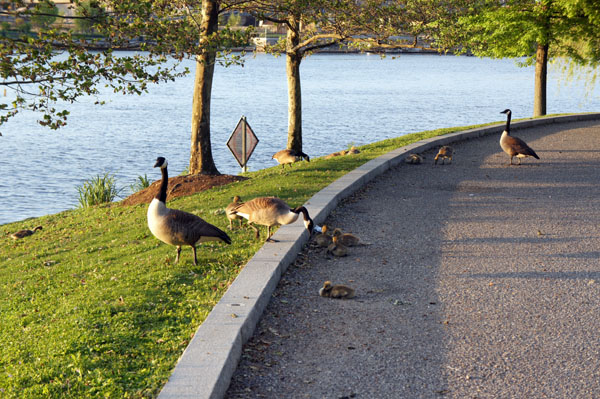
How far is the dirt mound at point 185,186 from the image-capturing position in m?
15.8

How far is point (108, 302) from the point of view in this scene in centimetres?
747

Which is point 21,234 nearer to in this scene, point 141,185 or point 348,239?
point 141,185

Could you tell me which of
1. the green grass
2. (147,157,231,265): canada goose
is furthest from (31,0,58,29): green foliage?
the green grass

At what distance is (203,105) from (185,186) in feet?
6.75

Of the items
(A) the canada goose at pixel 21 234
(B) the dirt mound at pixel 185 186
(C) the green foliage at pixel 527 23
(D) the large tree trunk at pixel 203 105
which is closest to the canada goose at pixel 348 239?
(B) the dirt mound at pixel 185 186

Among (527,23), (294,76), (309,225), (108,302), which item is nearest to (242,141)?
(294,76)

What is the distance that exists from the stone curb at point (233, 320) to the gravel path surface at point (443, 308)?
6.7 inches

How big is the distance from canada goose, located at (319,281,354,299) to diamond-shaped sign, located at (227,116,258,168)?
11881mm

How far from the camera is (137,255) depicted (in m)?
9.86

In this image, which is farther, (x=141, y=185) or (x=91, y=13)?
(x=141, y=185)

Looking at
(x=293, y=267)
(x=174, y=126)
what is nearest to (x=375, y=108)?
(x=174, y=126)

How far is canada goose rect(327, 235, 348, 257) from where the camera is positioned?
8945 mm

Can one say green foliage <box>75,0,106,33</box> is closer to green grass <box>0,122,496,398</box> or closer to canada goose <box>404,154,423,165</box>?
green grass <box>0,122,496,398</box>

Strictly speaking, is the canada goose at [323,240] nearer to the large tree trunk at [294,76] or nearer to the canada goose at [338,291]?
the canada goose at [338,291]
